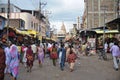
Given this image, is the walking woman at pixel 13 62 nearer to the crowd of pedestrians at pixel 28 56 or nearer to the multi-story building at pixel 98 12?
the crowd of pedestrians at pixel 28 56

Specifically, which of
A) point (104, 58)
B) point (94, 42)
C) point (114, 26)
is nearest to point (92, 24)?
point (94, 42)

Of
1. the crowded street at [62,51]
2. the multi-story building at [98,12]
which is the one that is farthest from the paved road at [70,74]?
the multi-story building at [98,12]

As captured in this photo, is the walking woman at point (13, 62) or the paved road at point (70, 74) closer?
the walking woman at point (13, 62)

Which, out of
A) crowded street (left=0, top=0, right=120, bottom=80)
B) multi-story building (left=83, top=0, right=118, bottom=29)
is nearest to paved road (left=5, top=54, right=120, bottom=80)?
crowded street (left=0, top=0, right=120, bottom=80)

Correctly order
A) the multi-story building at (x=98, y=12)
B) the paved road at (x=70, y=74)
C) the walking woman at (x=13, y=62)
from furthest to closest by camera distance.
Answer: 1. the multi-story building at (x=98, y=12)
2. the paved road at (x=70, y=74)
3. the walking woman at (x=13, y=62)

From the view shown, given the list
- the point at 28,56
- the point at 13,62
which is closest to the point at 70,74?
the point at 28,56

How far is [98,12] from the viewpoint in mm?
85250

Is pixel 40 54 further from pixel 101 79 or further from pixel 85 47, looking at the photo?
pixel 85 47

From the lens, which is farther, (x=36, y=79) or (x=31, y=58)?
(x=31, y=58)

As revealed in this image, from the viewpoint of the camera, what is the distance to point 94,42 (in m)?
46.8

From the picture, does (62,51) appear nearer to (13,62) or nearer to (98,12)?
(13,62)

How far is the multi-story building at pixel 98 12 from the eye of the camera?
84812mm

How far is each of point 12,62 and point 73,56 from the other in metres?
8.31

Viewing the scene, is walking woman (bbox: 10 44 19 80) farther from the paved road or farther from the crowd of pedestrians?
the paved road
